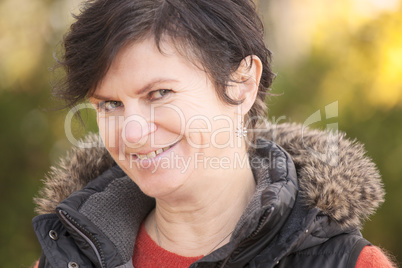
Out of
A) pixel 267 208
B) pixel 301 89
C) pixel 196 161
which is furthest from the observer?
pixel 301 89

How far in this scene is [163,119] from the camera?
1.99 m

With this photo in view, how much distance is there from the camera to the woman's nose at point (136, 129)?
1982 millimetres

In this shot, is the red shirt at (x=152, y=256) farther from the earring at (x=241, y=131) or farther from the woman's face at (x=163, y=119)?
the earring at (x=241, y=131)

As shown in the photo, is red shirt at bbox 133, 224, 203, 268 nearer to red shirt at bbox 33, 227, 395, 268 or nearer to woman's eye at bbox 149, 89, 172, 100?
red shirt at bbox 33, 227, 395, 268

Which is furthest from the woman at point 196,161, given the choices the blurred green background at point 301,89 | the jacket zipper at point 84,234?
the blurred green background at point 301,89

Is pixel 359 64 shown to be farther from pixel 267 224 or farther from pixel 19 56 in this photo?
pixel 19 56

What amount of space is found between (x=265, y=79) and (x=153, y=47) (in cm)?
71

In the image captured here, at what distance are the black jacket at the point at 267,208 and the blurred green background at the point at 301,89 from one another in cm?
149

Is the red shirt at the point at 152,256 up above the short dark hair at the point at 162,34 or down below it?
below

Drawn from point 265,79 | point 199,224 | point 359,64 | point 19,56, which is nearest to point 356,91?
point 359,64

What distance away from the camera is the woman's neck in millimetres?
2162

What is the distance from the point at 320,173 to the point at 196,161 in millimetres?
508

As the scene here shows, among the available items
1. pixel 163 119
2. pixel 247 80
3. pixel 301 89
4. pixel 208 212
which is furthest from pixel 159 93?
pixel 301 89

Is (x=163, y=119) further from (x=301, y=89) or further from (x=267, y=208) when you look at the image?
(x=301, y=89)
